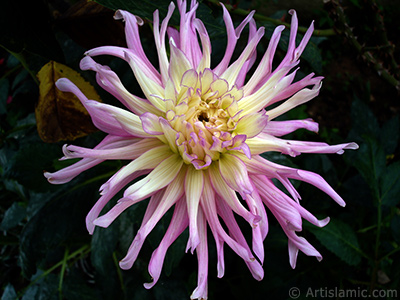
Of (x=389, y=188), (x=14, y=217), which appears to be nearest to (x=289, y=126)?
(x=389, y=188)

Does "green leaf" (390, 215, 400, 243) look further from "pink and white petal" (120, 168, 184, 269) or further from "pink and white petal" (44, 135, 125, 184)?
"pink and white petal" (44, 135, 125, 184)

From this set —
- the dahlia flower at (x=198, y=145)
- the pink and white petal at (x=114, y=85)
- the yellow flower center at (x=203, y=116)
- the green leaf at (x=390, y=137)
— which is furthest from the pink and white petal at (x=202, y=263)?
the green leaf at (x=390, y=137)

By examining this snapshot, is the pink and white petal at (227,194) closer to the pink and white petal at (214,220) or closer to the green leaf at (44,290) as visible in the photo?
the pink and white petal at (214,220)

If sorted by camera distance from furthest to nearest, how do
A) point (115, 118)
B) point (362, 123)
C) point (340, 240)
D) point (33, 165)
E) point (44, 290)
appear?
point (362, 123), point (44, 290), point (340, 240), point (33, 165), point (115, 118)

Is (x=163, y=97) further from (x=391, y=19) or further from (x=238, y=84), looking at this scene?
(x=391, y=19)

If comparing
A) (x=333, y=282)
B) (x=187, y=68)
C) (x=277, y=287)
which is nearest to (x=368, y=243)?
(x=333, y=282)

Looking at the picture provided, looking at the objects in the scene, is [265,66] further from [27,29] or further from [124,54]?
[27,29]

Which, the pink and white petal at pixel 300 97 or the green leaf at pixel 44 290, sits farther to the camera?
the green leaf at pixel 44 290
